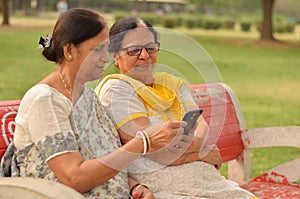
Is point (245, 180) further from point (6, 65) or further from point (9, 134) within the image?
point (6, 65)

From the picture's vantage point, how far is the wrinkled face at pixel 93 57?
316 centimetres

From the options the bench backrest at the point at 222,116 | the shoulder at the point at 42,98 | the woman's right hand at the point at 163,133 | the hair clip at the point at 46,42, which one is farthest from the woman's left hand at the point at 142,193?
the bench backrest at the point at 222,116

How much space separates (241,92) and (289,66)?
7407 millimetres

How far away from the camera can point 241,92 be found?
49.9 ft

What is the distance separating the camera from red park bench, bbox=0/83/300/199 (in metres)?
4.79

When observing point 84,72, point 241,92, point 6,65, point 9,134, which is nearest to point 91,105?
point 84,72

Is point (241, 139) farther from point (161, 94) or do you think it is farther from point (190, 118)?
point (190, 118)

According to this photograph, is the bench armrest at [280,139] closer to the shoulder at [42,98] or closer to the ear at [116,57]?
the ear at [116,57]

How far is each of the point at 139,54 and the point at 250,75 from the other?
1559cm

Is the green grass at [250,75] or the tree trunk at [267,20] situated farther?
the tree trunk at [267,20]

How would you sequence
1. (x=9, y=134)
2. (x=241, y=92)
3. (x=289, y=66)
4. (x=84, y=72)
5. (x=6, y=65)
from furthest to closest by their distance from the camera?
(x=289, y=66), (x=6, y=65), (x=241, y=92), (x=9, y=134), (x=84, y=72)

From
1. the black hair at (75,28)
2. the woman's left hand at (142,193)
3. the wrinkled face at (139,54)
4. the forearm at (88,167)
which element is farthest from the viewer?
the wrinkled face at (139,54)

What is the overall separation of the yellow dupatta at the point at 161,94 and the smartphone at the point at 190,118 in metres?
0.23

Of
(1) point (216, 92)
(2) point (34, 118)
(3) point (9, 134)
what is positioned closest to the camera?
(2) point (34, 118)
